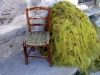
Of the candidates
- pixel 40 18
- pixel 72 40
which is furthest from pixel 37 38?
pixel 72 40

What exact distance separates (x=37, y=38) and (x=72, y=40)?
0.56m

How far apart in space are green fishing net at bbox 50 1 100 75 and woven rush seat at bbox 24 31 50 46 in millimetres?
192

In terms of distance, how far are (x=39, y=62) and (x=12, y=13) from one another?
7.97 ft

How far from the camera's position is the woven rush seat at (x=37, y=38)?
2.54 metres

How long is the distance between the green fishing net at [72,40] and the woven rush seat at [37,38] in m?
0.19

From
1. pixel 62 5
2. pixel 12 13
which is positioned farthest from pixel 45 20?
pixel 12 13

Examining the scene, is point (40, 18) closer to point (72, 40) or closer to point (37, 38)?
point (37, 38)

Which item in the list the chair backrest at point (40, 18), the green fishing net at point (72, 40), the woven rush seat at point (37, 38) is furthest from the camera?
the chair backrest at point (40, 18)

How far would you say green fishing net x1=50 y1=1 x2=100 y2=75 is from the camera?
2754 mm

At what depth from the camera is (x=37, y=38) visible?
2662mm

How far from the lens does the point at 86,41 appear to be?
9.78ft

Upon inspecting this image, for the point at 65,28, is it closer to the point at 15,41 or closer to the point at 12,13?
the point at 15,41

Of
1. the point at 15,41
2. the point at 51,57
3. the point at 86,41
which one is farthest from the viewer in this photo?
the point at 15,41

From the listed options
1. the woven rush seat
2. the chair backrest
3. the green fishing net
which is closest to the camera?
the woven rush seat
